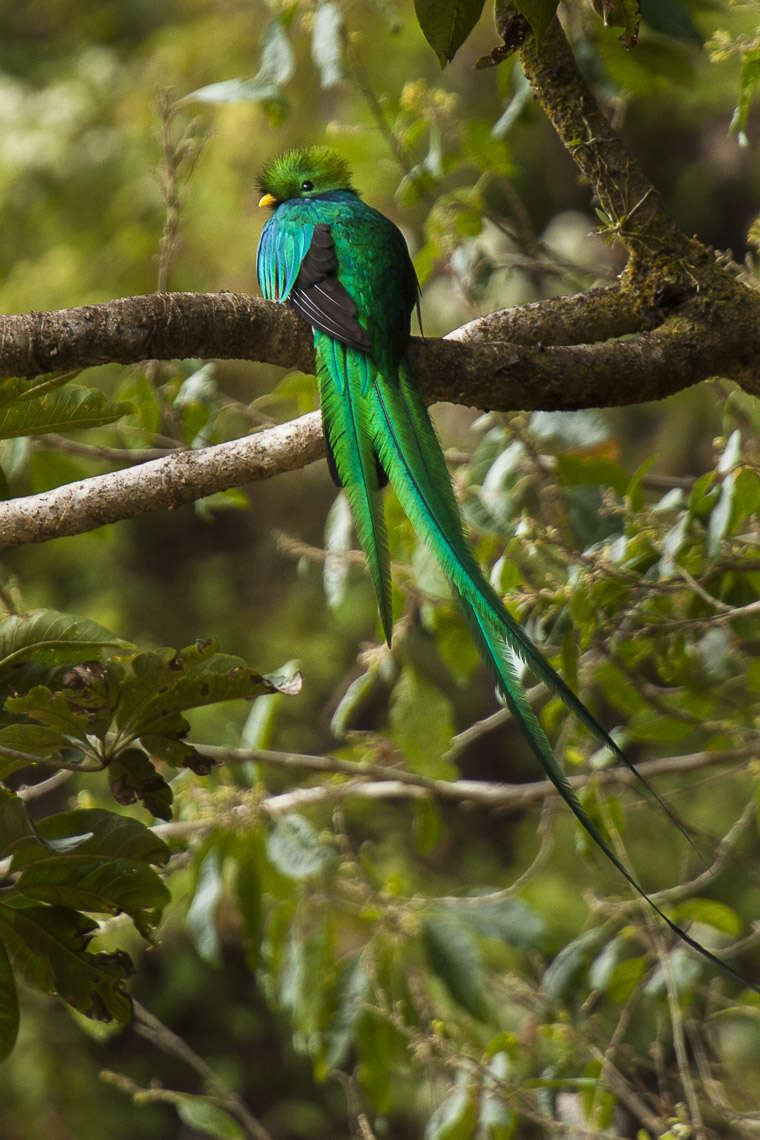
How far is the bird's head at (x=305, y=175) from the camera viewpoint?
7.09 ft

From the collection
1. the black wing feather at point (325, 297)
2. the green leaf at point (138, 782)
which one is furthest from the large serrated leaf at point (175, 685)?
the black wing feather at point (325, 297)

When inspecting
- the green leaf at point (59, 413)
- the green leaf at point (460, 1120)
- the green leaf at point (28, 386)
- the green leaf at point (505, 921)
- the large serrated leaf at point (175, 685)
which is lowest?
the green leaf at point (460, 1120)

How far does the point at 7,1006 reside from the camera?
1.22m

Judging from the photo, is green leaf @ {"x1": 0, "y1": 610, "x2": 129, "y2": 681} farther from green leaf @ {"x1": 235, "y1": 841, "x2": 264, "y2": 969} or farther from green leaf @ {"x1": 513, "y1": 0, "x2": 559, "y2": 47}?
green leaf @ {"x1": 235, "y1": 841, "x2": 264, "y2": 969}

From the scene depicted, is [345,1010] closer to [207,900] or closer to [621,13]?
[207,900]

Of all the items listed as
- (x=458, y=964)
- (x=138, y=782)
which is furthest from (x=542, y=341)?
(x=458, y=964)

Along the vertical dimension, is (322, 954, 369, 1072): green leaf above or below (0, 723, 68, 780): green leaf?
below

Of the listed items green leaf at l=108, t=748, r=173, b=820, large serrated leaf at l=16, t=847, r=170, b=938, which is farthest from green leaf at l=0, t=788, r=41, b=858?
green leaf at l=108, t=748, r=173, b=820

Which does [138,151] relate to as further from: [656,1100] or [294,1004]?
[656,1100]

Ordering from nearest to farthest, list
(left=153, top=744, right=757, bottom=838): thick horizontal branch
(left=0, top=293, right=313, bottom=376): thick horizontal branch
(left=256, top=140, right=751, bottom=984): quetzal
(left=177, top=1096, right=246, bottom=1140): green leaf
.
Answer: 1. (left=0, top=293, right=313, bottom=376): thick horizontal branch
2. (left=256, top=140, right=751, bottom=984): quetzal
3. (left=177, top=1096, right=246, bottom=1140): green leaf
4. (left=153, top=744, right=757, bottom=838): thick horizontal branch

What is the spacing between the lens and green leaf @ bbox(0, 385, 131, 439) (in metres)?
1.29

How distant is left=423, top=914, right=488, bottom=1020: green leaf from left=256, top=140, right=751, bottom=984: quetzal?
1.54ft

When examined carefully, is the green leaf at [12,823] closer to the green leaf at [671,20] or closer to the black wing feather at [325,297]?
the black wing feather at [325,297]

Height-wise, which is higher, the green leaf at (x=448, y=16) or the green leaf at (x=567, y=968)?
the green leaf at (x=448, y=16)
